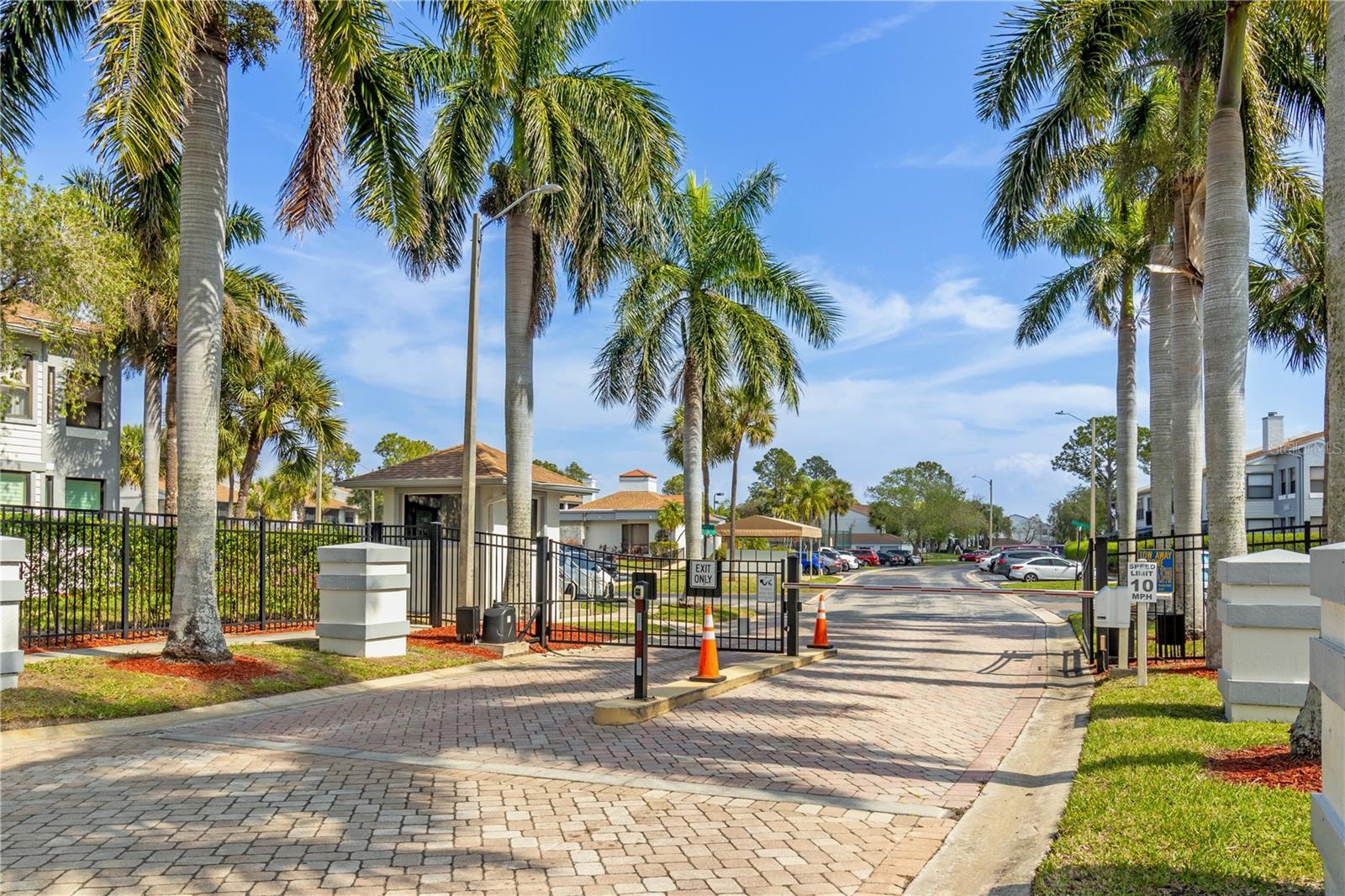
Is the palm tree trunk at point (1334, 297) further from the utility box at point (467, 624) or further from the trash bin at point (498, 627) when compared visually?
the utility box at point (467, 624)

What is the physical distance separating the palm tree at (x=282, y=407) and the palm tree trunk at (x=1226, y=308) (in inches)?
952

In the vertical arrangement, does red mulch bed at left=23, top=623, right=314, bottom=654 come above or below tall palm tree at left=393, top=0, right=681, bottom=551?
below

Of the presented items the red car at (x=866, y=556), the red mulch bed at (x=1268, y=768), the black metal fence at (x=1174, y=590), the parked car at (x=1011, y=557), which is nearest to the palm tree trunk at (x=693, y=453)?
the black metal fence at (x=1174, y=590)

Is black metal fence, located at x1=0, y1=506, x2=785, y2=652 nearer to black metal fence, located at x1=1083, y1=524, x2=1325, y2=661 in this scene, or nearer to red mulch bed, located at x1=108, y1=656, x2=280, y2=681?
red mulch bed, located at x1=108, y1=656, x2=280, y2=681

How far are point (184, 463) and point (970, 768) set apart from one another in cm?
941

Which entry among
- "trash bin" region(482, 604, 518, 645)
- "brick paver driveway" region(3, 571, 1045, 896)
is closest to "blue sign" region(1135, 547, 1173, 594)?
"brick paver driveway" region(3, 571, 1045, 896)

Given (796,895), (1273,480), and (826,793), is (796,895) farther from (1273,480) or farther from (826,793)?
(1273,480)

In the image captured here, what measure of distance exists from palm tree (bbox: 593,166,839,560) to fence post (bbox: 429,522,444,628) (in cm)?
876

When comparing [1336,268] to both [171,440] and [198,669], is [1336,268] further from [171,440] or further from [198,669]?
[171,440]

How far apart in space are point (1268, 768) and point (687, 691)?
5.75m

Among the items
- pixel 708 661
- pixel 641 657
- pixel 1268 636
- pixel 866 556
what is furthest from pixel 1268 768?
pixel 866 556

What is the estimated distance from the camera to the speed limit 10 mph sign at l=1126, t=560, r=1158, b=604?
37.7 feet

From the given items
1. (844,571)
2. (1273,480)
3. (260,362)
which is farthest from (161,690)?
(1273,480)

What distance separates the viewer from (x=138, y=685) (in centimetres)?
1034
